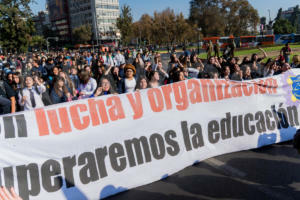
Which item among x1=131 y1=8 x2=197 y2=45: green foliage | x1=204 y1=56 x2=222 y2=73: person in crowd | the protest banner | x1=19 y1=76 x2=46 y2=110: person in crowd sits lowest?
the protest banner

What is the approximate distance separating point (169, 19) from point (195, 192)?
51.0 metres

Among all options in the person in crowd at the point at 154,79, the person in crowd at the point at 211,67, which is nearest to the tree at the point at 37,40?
the person in crowd at the point at 211,67

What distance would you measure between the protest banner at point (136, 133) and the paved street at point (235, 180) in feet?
0.55

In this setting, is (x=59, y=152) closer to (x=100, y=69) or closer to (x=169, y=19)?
(x=100, y=69)

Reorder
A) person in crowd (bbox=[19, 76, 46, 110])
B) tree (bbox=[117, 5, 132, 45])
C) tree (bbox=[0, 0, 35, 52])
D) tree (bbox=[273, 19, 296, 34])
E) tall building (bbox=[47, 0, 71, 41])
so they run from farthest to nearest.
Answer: tall building (bbox=[47, 0, 71, 41]) < tree (bbox=[273, 19, 296, 34]) < tree (bbox=[117, 5, 132, 45]) < tree (bbox=[0, 0, 35, 52]) < person in crowd (bbox=[19, 76, 46, 110])

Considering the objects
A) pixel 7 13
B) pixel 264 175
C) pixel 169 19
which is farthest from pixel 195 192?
pixel 169 19

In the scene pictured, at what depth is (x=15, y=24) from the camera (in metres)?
38.0

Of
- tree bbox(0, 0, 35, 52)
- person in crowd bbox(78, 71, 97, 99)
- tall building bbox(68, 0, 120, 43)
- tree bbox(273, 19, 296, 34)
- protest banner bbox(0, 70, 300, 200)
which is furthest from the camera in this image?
tall building bbox(68, 0, 120, 43)

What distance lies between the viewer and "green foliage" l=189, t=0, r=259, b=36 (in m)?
62.1

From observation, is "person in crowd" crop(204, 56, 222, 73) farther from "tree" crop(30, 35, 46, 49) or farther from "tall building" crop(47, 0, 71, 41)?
"tall building" crop(47, 0, 71, 41)

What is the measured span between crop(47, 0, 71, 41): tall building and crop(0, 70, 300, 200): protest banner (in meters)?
121

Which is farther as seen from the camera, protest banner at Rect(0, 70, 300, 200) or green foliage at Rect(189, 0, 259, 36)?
green foliage at Rect(189, 0, 259, 36)

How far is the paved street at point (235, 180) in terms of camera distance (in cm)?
343

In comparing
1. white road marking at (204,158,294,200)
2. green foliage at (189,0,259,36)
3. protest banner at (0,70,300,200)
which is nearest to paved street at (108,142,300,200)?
white road marking at (204,158,294,200)
